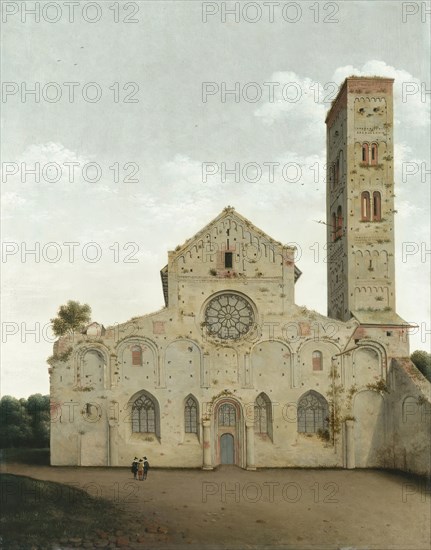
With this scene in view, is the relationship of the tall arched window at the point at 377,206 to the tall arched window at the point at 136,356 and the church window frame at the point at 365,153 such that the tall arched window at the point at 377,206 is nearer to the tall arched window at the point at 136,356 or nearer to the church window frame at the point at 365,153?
the church window frame at the point at 365,153

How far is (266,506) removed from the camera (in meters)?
28.9

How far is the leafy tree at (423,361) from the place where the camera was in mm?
55016

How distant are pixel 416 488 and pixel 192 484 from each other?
11.0 m

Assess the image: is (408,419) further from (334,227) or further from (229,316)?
(334,227)

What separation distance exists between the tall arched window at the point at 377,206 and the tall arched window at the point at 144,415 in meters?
17.2

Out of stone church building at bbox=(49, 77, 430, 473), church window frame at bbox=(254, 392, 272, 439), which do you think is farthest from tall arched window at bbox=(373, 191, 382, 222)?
church window frame at bbox=(254, 392, 272, 439)

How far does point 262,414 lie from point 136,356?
7906 mm

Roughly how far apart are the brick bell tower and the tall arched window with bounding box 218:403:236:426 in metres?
8.91

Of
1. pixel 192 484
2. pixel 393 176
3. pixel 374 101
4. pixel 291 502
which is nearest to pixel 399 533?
pixel 291 502

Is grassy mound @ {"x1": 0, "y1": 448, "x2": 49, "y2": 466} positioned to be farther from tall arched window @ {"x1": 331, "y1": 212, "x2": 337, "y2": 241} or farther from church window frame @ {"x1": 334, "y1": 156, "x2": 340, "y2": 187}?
church window frame @ {"x1": 334, "y1": 156, "x2": 340, "y2": 187}

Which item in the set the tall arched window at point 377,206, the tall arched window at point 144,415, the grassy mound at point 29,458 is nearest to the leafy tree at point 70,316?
the grassy mound at point 29,458

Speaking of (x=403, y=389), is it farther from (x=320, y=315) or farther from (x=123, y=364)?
(x=123, y=364)

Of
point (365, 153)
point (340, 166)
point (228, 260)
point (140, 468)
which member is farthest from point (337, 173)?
point (140, 468)

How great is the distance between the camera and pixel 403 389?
34.9 m
